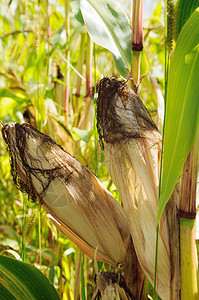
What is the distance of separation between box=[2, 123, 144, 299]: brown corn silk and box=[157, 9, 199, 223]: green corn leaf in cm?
11

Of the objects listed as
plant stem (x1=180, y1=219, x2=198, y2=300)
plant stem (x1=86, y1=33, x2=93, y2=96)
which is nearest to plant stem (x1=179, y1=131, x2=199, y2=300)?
plant stem (x1=180, y1=219, x2=198, y2=300)

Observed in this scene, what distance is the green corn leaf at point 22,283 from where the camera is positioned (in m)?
0.41

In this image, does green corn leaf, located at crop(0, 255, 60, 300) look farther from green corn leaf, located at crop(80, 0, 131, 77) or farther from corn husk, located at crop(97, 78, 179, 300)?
green corn leaf, located at crop(80, 0, 131, 77)

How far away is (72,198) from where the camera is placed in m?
0.42

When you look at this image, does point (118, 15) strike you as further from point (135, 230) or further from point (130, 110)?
point (135, 230)

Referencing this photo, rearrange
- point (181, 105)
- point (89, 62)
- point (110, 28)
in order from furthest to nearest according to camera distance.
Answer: point (89, 62) < point (110, 28) < point (181, 105)

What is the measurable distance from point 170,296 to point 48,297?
15cm

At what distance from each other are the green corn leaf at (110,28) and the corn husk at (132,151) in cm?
5

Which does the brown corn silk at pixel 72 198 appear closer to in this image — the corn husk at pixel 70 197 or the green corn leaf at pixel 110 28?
the corn husk at pixel 70 197

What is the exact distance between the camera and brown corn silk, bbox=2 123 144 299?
414 mm

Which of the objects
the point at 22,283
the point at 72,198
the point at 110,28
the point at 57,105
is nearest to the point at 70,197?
the point at 72,198

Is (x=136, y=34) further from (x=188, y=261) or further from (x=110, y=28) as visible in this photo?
(x=188, y=261)

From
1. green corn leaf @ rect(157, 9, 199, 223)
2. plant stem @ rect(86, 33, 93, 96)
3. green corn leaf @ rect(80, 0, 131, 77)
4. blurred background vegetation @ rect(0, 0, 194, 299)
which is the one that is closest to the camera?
green corn leaf @ rect(157, 9, 199, 223)

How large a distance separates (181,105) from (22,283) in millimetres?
283
